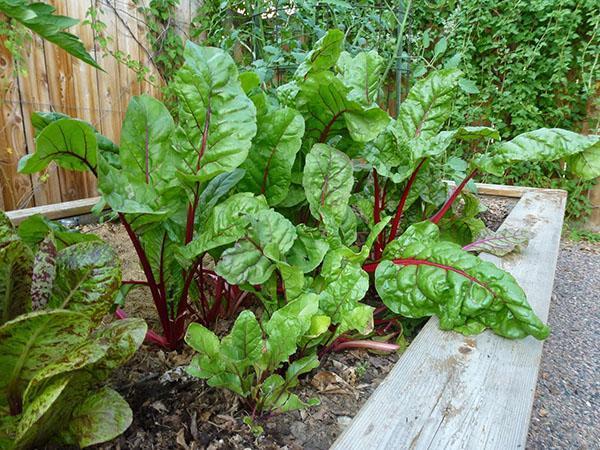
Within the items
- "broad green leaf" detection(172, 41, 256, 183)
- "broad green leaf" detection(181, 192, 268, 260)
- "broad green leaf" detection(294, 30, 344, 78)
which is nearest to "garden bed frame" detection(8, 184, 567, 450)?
"broad green leaf" detection(181, 192, 268, 260)

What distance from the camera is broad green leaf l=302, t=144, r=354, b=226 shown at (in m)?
0.94

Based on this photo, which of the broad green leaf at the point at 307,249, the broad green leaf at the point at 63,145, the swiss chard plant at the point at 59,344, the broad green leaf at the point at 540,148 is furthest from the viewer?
the broad green leaf at the point at 540,148

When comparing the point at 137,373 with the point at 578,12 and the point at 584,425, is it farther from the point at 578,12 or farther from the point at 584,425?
the point at 578,12

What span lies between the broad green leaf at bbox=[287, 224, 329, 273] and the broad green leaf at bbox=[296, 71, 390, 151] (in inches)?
8.8

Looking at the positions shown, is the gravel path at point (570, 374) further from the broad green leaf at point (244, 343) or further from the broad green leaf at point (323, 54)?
the broad green leaf at point (323, 54)

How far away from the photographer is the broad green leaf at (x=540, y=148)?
3.47 ft

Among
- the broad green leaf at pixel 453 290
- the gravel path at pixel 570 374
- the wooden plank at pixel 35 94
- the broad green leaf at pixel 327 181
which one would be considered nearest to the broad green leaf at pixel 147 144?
the broad green leaf at pixel 327 181

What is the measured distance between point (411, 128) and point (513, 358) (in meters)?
0.66

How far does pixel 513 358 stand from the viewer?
751 millimetres

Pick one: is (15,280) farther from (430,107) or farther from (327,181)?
(430,107)

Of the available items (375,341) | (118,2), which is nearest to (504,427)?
(375,341)

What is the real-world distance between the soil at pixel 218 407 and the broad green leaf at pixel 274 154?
0.38 m

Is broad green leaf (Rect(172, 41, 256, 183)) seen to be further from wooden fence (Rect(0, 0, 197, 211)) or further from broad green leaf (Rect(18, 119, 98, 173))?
wooden fence (Rect(0, 0, 197, 211))

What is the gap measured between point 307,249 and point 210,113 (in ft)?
1.08
